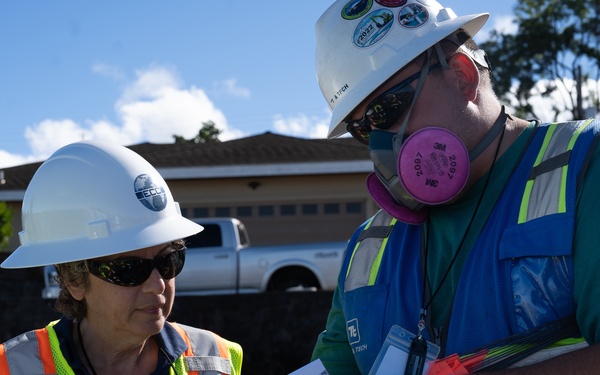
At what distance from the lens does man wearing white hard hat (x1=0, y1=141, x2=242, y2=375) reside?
275cm

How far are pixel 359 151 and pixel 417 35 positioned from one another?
18.3 meters

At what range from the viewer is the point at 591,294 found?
1.93 metres

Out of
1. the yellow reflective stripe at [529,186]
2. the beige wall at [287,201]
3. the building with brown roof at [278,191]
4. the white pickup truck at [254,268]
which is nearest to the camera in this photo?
the yellow reflective stripe at [529,186]

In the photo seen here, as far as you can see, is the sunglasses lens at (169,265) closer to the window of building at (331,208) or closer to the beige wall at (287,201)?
the beige wall at (287,201)

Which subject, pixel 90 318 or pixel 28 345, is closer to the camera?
pixel 28 345

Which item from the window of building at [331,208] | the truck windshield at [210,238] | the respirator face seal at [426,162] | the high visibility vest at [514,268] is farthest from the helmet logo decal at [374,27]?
the window of building at [331,208]

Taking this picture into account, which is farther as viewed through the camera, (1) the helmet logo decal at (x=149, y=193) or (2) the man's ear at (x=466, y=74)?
(1) the helmet logo decal at (x=149, y=193)

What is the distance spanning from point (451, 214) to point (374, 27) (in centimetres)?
68

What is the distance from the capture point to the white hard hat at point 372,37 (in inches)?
96.2

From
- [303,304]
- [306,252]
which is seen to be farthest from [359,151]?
[303,304]

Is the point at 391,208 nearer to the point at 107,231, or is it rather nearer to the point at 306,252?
the point at 107,231

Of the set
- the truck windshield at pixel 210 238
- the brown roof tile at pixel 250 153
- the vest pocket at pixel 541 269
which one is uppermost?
the brown roof tile at pixel 250 153

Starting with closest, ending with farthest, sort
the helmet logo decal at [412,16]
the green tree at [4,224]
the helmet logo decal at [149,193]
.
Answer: the helmet logo decal at [412,16], the helmet logo decal at [149,193], the green tree at [4,224]

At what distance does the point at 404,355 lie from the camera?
87.9 inches
